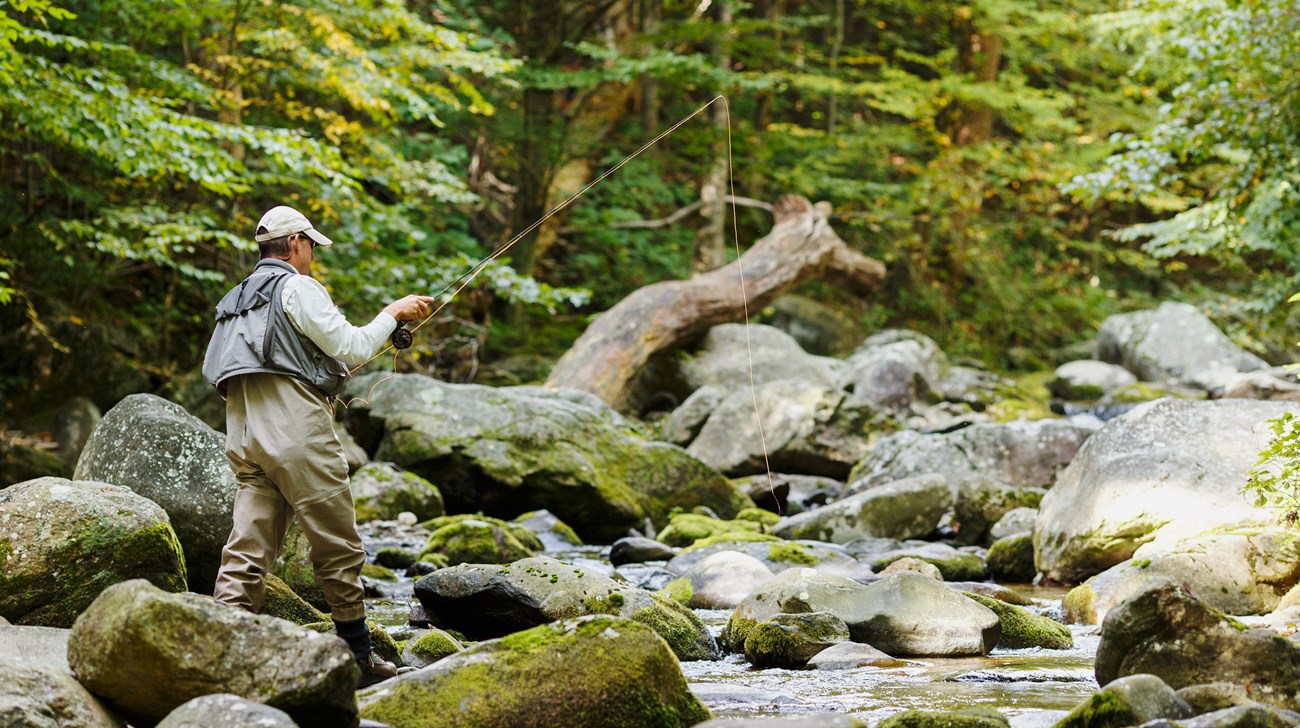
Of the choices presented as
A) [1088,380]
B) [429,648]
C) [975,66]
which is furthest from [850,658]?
[975,66]

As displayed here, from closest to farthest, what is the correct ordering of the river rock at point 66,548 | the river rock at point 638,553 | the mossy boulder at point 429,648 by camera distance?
the river rock at point 66,548, the mossy boulder at point 429,648, the river rock at point 638,553

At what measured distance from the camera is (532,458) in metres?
9.07

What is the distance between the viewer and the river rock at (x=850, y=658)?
4.96 meters

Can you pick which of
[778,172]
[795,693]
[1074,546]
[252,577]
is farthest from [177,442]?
[778,172]

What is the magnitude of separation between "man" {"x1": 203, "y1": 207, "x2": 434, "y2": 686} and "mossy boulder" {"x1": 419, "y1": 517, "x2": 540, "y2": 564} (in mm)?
2845

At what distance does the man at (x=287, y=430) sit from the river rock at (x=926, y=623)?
97.2 inches

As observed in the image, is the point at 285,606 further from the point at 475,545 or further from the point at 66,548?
the point at 475,545

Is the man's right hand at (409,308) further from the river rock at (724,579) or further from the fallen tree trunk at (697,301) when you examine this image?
the fallen tree trunk at (697,301)

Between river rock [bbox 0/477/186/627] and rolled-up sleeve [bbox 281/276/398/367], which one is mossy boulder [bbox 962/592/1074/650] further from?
river rock [bbox 0/477/186/627]

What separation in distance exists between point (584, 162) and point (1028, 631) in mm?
14748

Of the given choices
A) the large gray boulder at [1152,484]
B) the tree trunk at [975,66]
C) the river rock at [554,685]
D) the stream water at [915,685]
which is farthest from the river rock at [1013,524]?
the tree trunk at [975,66]

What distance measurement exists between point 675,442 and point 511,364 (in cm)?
388

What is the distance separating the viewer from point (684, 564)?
24.4ft

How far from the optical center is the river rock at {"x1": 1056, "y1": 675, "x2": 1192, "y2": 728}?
3400 mm
